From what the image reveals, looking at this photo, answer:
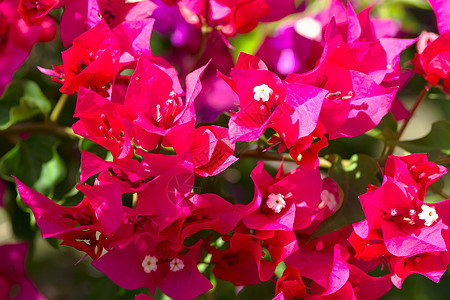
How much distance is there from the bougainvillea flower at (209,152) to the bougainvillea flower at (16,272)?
1.78ft

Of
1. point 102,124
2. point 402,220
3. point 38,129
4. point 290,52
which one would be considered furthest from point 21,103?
point 402,220

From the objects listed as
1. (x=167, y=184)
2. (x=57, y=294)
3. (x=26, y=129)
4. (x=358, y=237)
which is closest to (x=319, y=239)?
(x=358, y=237)

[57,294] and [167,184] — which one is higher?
[167,184]

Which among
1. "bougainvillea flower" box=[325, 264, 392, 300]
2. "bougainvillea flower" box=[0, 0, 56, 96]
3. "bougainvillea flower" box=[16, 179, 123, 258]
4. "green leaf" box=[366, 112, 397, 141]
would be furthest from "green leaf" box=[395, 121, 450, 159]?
"bougainvillea flower" box=[0, 0, 56, 96]

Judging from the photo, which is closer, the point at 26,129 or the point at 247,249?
the point at 247,249

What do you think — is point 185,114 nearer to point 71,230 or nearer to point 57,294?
point 71,230

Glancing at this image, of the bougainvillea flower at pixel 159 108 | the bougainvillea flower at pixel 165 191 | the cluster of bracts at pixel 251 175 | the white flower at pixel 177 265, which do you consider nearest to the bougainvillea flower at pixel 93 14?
the cluster of bracts at pixel 251 175

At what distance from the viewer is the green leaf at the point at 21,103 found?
0.86 metres

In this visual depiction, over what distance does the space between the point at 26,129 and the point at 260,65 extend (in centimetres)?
47

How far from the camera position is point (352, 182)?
2.45 ft

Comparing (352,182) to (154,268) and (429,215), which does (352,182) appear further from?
(154,268)

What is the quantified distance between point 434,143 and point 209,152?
0.41m

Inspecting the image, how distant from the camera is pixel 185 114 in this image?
594 mm

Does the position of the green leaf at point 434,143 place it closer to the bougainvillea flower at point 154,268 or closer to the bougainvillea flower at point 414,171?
the bougainvillea flower at point 414,171
